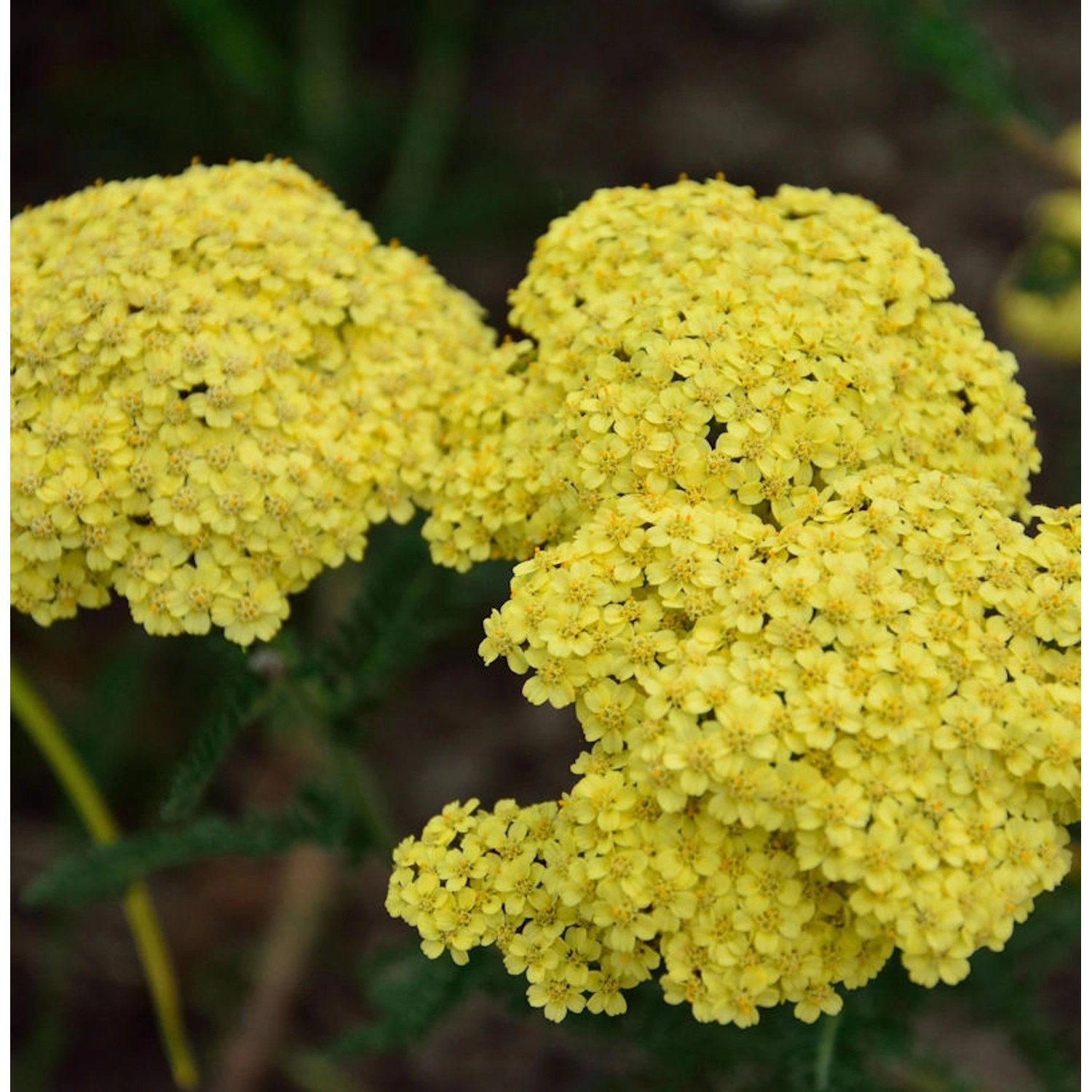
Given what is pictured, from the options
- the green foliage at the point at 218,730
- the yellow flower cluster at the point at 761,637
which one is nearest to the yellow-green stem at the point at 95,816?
the green foliage at the point at 218,730

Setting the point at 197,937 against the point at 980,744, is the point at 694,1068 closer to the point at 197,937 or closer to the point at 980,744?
the point at 980,744

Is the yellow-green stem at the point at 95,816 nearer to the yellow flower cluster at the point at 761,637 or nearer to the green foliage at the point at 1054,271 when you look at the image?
the yellow flower cluster at the point at 761,637

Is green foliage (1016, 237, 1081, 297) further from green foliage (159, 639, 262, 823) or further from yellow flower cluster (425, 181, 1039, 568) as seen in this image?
green foliage (159, 639, 262, 823)

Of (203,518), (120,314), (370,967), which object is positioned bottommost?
(370,967)

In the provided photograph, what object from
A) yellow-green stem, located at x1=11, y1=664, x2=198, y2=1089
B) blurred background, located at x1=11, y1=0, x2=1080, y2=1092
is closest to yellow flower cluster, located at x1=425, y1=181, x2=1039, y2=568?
blurred background, located at x1=11, y1=0, x2=1080, y2=1092

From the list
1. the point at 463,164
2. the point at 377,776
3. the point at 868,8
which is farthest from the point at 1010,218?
the point at 377,776
